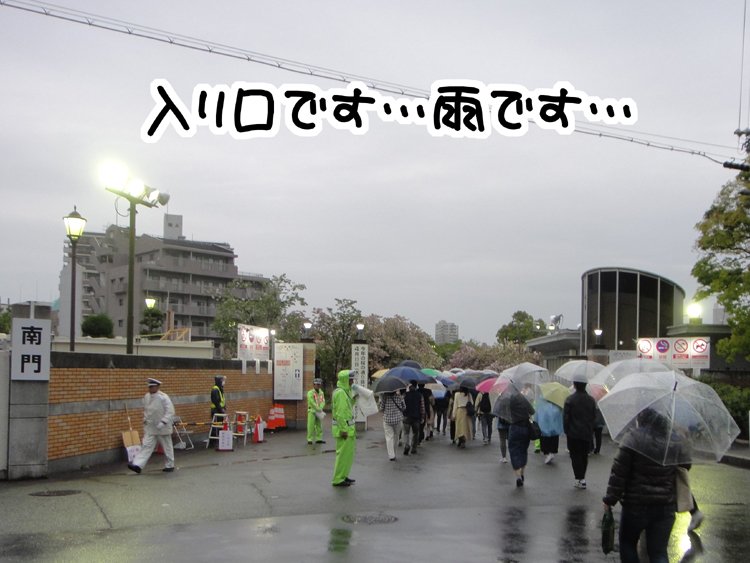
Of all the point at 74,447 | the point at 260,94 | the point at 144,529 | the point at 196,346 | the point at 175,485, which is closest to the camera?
the point at 144,529

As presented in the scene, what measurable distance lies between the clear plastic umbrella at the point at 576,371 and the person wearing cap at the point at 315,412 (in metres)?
6.62

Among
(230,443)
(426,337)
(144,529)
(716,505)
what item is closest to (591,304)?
(426,337)

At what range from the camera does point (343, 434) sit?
13.6m

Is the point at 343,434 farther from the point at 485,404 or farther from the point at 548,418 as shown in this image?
the point at 485,404

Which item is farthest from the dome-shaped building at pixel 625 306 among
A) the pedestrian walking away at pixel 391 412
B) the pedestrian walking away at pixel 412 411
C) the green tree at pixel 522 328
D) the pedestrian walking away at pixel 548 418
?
the green tree at pixel 522 328

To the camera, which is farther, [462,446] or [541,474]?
[462,446]

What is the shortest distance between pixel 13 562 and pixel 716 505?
9767 mm

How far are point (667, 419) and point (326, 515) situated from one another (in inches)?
222

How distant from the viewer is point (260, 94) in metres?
17.7

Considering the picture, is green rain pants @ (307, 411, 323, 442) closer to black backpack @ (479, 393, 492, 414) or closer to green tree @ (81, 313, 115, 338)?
black backpack @ (479, 393, 492, 414)

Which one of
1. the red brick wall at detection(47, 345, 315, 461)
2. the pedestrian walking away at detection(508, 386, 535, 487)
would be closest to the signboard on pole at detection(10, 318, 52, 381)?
the red brick wall at detection(47, 345, 315, 461)

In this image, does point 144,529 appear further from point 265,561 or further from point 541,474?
point 541,474

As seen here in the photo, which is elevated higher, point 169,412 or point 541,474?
point 169,412

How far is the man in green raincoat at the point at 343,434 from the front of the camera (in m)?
13.6
